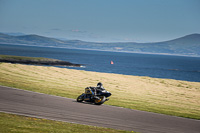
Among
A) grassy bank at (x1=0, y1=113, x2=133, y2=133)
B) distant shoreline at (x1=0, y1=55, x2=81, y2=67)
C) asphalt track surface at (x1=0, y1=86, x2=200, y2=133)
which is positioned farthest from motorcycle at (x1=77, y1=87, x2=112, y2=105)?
distant shoreline at (x1=0, y1=55, x2=81, y2=67)

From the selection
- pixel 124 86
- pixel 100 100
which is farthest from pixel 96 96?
pixel 124 86

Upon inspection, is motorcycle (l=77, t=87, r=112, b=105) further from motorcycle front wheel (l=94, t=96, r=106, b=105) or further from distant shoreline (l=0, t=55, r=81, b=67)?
distant shoreline (l=0, t=55, r=81, b=67)

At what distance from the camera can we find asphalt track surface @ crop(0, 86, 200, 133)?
13.1 m

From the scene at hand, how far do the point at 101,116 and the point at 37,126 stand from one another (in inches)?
174

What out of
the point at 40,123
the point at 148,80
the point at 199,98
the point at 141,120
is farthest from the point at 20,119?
the point at 148,80

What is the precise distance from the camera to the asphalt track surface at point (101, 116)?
42.9 ft

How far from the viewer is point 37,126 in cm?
1120

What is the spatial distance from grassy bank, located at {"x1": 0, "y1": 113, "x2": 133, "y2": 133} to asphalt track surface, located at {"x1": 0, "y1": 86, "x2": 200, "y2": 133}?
0.76 meters

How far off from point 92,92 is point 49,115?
540 centimetres

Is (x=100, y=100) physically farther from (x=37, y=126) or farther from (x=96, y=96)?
(x=37, y=126)

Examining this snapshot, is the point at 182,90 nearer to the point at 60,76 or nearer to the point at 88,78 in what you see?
the point at 88,78

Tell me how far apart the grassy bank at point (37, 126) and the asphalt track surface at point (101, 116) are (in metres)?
0.76

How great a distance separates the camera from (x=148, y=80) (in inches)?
1460

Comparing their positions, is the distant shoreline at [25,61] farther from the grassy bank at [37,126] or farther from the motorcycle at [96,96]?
the grassy bank at [37,126]
